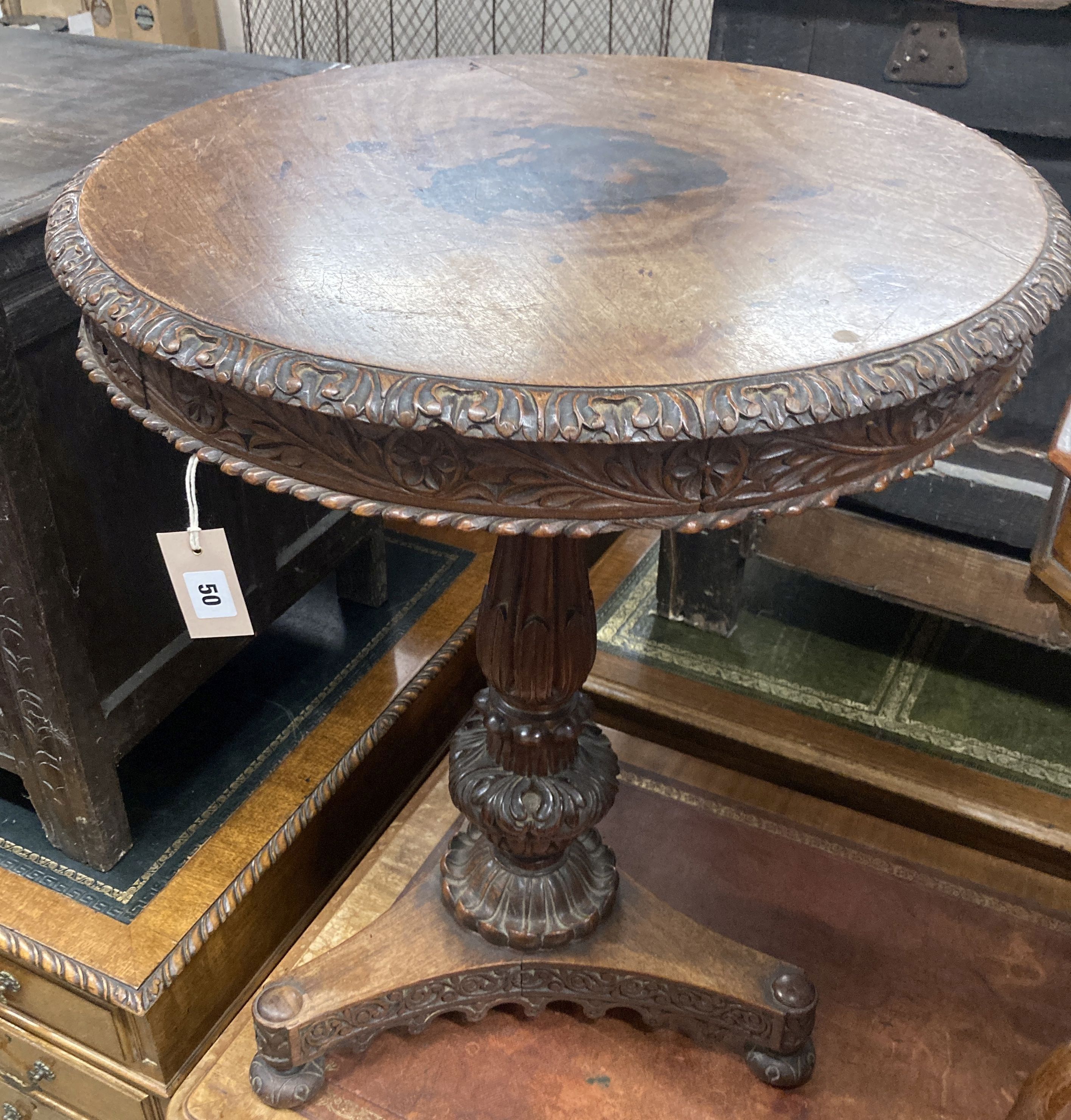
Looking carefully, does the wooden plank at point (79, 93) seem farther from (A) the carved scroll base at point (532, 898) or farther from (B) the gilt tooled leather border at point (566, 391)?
(A) the carved scroll base at point (532, 898)

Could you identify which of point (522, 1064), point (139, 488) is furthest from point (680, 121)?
point (522, 1064)

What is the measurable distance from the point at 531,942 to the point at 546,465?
0.70 metres

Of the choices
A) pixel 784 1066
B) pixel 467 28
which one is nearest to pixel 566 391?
pixel 784 1066

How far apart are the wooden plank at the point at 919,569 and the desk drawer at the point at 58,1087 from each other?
1.10m

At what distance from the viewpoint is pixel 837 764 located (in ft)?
4.89

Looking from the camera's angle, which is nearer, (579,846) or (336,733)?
(579,846)

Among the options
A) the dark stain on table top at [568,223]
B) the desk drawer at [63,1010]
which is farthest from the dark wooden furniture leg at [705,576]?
the desk drawer at [63,1010]

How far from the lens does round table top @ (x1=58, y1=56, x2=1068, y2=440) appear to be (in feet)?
2.09

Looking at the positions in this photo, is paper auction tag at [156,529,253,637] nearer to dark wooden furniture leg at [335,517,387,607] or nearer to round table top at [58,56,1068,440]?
round table top at [58,56,1068,440]

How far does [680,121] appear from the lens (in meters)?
1.05

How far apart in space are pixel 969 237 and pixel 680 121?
350 millimetres

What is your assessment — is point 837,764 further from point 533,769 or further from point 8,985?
point 8,985

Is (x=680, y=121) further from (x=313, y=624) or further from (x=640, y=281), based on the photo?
(x=313, y=624)

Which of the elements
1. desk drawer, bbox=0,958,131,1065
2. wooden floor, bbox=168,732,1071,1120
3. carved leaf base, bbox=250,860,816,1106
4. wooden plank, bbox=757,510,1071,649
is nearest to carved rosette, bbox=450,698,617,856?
carved leaf base, bbox=250,860,816,1106
